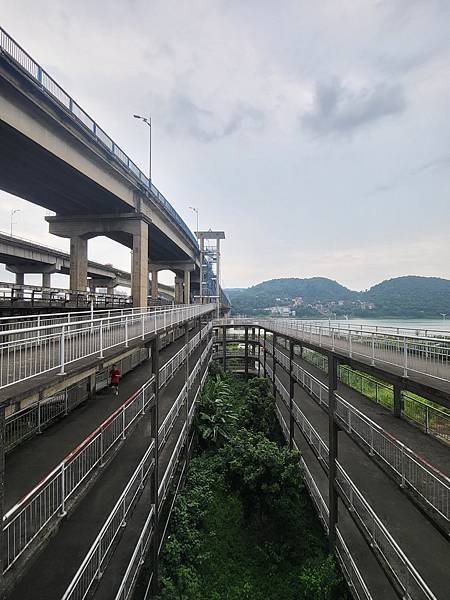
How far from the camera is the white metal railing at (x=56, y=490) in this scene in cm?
409

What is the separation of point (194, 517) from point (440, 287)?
3370 inches

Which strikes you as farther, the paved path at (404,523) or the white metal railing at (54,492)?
the paved path at (404,523)

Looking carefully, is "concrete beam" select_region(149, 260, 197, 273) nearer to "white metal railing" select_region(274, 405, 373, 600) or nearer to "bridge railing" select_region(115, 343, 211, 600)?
"bridge railing" select_region(115, 343, 211, 600)

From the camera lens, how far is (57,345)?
23.7 ft

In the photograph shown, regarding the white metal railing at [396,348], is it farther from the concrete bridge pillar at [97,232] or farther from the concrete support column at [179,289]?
the concrete support column at [179,289]

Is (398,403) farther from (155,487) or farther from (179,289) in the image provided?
(179,289)

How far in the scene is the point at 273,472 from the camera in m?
11.1

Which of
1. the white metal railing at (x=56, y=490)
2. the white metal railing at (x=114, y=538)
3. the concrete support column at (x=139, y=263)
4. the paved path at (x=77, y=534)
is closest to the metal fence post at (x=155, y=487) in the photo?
the white metal railing at (x=114, y=538)

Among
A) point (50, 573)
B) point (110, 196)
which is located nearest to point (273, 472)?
point (50, 573)

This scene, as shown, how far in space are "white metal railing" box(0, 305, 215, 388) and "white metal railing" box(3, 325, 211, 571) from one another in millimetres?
1489

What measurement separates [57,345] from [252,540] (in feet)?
34.0

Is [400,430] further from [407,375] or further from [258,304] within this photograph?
[258,304]

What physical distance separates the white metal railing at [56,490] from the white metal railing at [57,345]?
4.88 ft

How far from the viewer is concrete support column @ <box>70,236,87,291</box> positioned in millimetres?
20078
